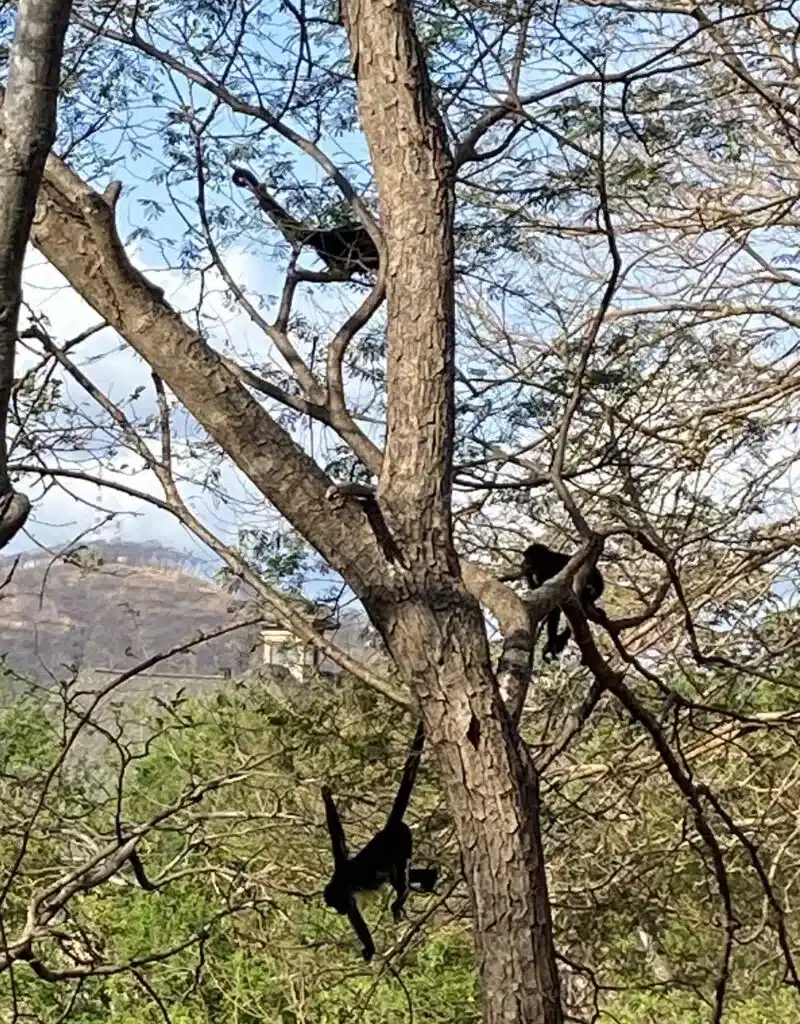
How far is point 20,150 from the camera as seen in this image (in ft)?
3.15

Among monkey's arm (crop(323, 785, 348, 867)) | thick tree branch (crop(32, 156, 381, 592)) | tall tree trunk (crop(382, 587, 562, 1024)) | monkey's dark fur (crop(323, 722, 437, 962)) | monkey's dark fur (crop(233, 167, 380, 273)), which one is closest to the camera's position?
tall tree trunk (crop(382, 587, 562, 1024))

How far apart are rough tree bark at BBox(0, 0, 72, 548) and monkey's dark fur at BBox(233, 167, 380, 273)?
1746 mm

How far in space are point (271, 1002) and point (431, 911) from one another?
105 inches

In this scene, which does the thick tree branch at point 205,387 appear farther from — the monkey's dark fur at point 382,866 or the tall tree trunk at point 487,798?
the monkey's dark fur at point 382,866

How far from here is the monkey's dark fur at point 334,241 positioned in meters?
2.76

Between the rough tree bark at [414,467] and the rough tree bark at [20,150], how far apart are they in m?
0.80

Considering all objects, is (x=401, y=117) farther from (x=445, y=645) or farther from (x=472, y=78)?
(x=472, y=78)

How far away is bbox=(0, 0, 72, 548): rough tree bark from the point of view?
92 cm

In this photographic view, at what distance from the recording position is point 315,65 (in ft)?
10.2

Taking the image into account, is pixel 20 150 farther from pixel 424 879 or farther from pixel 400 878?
pixel 424 879

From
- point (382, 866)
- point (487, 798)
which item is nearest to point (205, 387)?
point (487, 798)

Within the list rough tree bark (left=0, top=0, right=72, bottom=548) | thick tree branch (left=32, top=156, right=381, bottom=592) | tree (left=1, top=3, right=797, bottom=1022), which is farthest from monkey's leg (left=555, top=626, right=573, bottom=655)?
rough tree bark (left=0, top=0, right=72, bottom=548)

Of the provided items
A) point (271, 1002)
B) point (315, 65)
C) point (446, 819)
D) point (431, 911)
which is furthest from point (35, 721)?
point (315, 65)

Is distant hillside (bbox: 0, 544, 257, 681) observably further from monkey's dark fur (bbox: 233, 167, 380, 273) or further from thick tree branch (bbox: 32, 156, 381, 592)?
thick tree branch (bbox: 32, 156, 381, 592)
